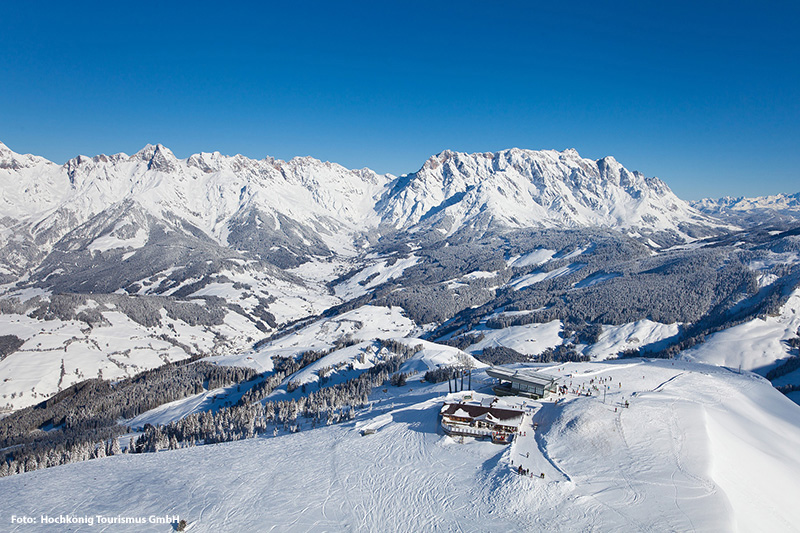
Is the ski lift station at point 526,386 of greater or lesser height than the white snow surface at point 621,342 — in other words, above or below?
above

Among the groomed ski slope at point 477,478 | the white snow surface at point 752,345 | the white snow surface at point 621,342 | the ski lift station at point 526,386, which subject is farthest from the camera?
the white snow surface at point 621,342

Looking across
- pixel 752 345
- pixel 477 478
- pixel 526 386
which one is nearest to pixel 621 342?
pixel 752 345

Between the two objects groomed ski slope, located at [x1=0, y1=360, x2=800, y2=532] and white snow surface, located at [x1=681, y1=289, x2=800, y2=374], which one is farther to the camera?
white snow surface, located at [x1=681, y1=289, x2=800, y2=374]

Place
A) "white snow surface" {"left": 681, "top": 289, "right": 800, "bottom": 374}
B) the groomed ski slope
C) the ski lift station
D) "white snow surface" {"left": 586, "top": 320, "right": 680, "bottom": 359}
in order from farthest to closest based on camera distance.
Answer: "white snow surface" {"left": 586, "top": 320, "right": 680, "bottom": 359} → "white snow surface" {"left": 681, "top": 289, "right": 800, "bottom": 374} → the ski lift station → the groomed ski slope

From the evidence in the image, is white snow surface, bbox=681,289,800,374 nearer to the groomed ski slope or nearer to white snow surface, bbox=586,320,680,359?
white snow surface, bbox=586,320,680,359

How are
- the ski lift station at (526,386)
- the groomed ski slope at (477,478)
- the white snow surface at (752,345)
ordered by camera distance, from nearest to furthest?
the groomed ski slope at (477,478) < the ski lift station at (526,386) < the white snow surface at (752,345)

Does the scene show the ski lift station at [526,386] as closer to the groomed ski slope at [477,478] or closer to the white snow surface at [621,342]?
the groomed ski slope at [477,478]

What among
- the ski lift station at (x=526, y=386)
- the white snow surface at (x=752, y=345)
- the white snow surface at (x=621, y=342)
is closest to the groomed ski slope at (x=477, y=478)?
the ski lift station at (x=526, y=386)

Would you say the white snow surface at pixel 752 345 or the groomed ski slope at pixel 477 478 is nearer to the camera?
the groomed ski slope at pixel 477 478

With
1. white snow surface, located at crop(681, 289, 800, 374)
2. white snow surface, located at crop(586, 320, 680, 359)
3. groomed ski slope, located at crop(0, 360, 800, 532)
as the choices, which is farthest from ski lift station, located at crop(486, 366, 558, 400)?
white snow surface, located at crop(586, 320, 680, 359)

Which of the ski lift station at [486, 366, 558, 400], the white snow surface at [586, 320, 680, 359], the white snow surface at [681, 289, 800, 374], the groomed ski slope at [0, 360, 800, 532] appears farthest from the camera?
the white snow surface at [586, 320, 680, 359]

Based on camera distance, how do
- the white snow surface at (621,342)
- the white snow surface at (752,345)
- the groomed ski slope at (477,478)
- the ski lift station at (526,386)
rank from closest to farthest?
the groomed ski slope at (477,478) → the ski lift station at (526,386) → the white snow surface at (752,345) → the white snow surface at (621,342)
